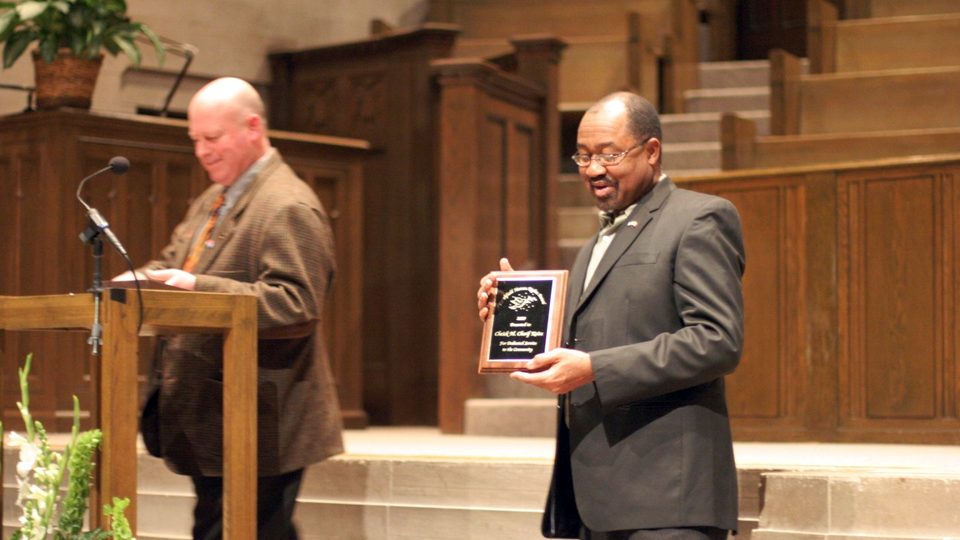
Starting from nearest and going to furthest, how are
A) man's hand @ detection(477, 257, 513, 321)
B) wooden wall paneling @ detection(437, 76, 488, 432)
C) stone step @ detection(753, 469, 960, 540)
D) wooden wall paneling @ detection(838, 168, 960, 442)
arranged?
man's hand @ detection(477, 257, 513, 321) < stone step @ detection(753, 469, 960, 540) < wooden wall paneling @ detection(838, 168, 960, 442) < wooden wall paneling @ detection(437, 76, 488, 432)

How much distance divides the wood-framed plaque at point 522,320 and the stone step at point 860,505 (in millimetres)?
1552

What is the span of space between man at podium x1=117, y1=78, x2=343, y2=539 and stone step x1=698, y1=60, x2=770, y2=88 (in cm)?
589

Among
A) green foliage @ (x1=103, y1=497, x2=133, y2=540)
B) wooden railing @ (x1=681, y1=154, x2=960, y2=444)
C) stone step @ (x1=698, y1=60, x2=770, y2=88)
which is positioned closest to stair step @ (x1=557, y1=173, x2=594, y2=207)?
stone step @ (x1=698, y1=60, x2=770, y2=88)

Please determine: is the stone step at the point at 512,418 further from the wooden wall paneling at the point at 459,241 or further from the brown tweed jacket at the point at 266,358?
the brown tweed jacket at the point at 266,358

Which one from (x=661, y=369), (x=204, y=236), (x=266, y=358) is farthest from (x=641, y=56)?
(x=661, y=369)

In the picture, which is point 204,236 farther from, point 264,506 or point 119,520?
point 119,520

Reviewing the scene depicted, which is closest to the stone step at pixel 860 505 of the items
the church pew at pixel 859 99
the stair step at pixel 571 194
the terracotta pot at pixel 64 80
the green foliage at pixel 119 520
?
the green foliage at pixel 119 520

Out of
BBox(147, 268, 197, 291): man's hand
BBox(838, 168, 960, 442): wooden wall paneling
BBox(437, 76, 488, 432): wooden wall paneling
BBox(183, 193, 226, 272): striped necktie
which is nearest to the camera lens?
BBox(147, 268, 197, 291): man's hand

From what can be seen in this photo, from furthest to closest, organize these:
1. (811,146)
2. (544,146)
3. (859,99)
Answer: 1. (859,99)
2. (811,146)
3. (544,146)

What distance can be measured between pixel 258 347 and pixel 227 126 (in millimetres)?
508

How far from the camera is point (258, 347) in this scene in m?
Answer: 3.23

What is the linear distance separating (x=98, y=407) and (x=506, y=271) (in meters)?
0.88

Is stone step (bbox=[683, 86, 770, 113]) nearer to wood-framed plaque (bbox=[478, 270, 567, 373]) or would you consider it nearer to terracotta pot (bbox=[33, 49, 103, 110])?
terracotta pot (bbox=[33, 49, 103, 110])

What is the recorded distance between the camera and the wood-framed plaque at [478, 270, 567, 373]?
2537mm
